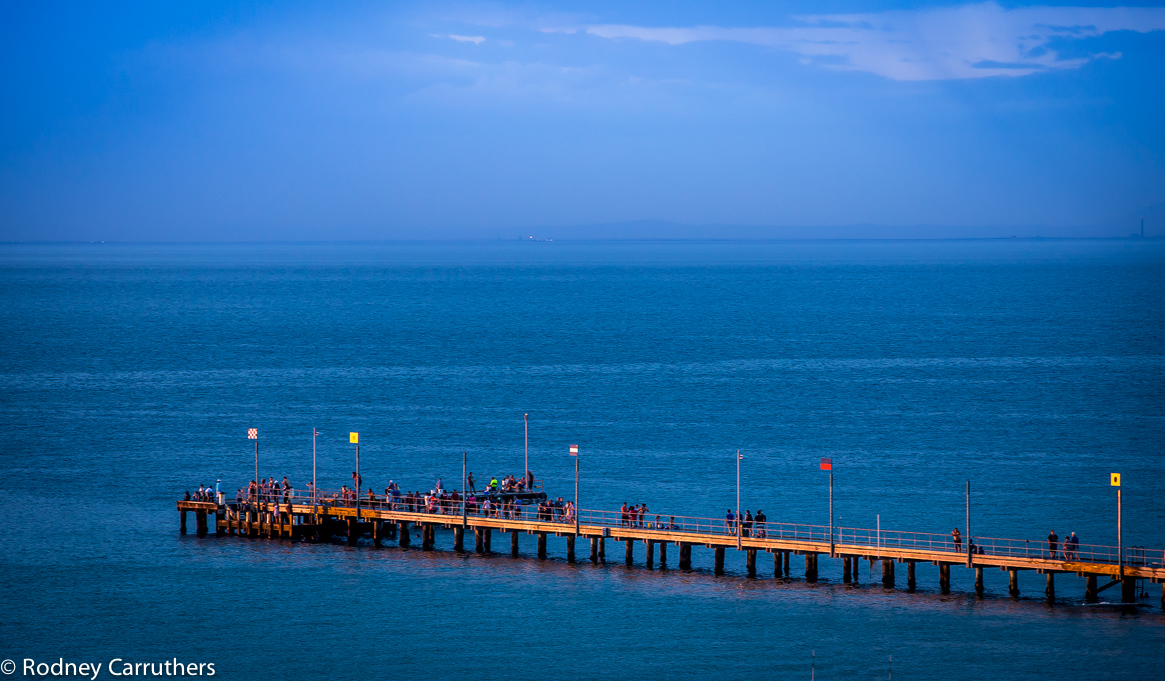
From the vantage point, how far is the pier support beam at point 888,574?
A: 53.8 meters

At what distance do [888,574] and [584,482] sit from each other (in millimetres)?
23009

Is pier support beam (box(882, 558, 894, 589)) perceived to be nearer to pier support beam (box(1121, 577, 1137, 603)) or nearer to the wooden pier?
the wooden pier

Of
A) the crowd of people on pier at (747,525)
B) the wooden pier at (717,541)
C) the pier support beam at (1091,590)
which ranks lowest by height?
the pier support beam at (1091,590)

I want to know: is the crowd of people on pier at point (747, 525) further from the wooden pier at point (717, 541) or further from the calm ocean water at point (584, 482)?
the calm ocean water at point (584, 482)

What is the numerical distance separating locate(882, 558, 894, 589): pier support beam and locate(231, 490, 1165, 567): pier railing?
0.64m

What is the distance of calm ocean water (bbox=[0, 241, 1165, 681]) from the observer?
1896 inches

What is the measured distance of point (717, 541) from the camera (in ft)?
183

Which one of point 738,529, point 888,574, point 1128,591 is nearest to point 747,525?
point 738,529

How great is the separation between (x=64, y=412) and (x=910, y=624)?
7131 centimetres

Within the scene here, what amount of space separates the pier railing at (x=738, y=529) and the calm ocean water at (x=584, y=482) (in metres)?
1.58

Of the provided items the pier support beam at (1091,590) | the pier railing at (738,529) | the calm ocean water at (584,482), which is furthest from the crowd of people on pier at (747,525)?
the pier support beam at (1091,590)

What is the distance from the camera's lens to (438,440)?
86938 mm

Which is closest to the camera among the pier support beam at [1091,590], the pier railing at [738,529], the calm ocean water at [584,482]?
the calm ocean water at [584,482]

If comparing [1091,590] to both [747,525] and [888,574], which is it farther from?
[747,525]
